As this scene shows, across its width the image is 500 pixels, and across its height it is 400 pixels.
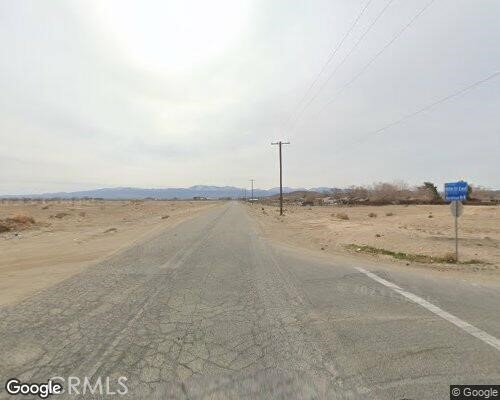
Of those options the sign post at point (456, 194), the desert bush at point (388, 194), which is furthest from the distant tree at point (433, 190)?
the sign post at point (456, 194)

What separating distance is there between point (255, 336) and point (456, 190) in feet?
34.7

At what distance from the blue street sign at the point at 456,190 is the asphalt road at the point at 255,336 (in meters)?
4.82

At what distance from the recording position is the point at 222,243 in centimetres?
1494

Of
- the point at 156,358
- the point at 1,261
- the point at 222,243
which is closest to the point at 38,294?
the point at 156,358

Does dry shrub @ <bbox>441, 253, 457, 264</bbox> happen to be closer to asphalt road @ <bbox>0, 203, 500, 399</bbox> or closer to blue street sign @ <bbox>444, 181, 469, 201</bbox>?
blue street sign @ <bbox>444, 181, 469, 201</bbox>

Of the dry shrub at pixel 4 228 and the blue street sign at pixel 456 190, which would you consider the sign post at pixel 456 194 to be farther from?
the dry shrub at pixel 4 228

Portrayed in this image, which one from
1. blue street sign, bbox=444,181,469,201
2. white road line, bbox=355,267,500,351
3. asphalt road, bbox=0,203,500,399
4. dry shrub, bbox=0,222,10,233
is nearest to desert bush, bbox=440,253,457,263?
blue street sign, bbox=444,181,469,201

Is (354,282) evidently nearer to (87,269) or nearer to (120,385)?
(120,385)

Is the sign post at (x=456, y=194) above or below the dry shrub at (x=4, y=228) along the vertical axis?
above

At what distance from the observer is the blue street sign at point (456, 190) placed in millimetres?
11895

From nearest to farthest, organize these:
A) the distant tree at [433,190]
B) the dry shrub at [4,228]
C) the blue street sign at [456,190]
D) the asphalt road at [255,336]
→ the asphalt road at [255,336] → the blue street sign at [456,190] → the dry shrub at [4,228] → the distant tree at [433,190]

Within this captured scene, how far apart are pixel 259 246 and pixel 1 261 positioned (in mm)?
9414

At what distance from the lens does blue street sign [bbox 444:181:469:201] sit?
39.0 feet

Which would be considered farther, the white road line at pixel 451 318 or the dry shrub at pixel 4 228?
the dry shrub at pixel 4 228
